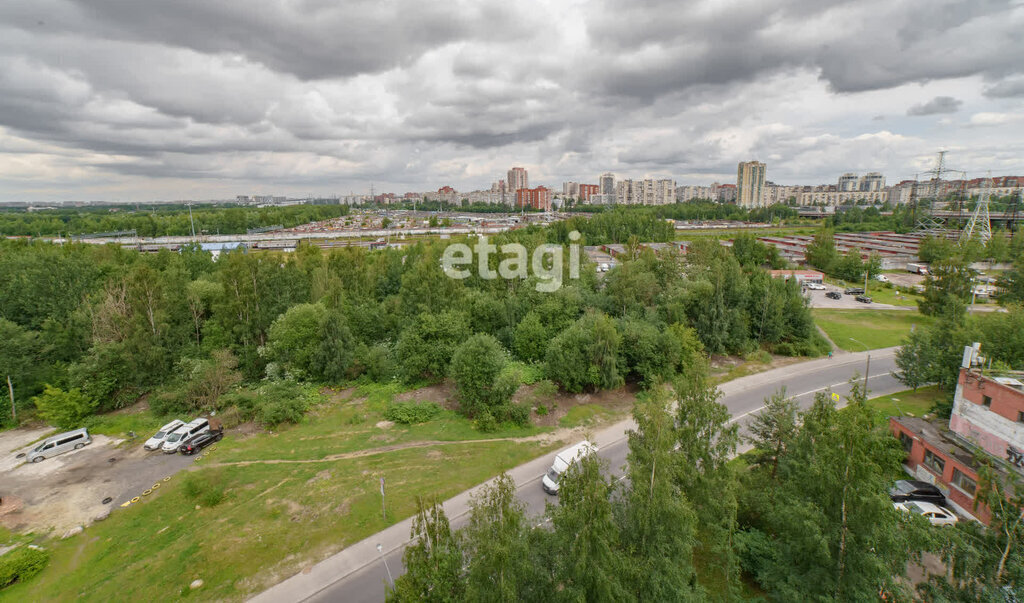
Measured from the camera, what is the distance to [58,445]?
21.7 m

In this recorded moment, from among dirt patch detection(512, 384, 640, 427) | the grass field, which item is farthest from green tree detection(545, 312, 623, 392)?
the grass field

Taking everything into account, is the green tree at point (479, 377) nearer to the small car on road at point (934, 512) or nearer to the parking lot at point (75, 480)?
the parking lot at point (75, 480)

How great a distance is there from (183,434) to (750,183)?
207m

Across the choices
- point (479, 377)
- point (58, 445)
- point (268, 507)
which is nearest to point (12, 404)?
point (58, 445)

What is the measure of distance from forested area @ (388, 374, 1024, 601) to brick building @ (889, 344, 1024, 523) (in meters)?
7.89

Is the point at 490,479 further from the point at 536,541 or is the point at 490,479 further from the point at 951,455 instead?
the point at 951,455

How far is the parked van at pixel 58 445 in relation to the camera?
21016mm

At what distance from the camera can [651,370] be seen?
26.2 metres

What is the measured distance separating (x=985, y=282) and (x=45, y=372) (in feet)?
308

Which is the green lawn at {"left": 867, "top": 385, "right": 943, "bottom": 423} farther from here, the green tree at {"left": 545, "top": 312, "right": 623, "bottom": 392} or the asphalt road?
the green tree at {"left": 545, "top": 312, "right": 623, "bottom": 392}

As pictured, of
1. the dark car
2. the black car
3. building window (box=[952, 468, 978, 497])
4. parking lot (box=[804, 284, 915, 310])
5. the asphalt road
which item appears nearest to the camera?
the asphalt road

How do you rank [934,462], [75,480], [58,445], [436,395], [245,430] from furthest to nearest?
[436,395]
[245,430]
[58,445]
[75,480]
[934,462]

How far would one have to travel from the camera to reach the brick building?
50.4 ft

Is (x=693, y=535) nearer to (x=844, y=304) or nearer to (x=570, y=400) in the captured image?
(x=570, y=400)
